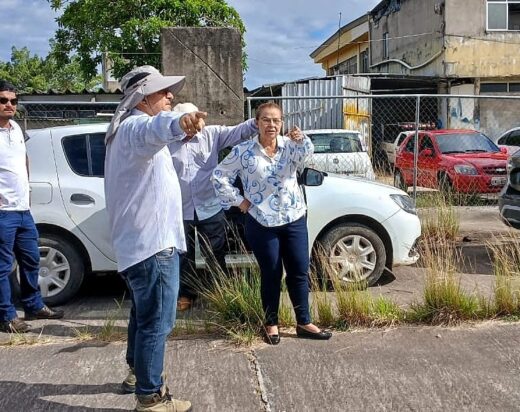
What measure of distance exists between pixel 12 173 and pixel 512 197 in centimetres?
513

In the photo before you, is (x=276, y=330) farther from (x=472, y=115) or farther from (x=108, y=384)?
(x=472, y=115)

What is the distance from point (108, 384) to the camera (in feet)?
12.5

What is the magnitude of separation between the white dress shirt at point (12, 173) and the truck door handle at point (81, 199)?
52 cm

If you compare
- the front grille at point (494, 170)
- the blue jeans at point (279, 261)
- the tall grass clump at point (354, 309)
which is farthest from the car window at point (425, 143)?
the blue jeans at point (279, 261)

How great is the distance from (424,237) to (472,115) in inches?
617

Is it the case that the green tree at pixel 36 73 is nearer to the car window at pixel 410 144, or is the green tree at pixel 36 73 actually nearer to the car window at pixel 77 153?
the car window at pixel 410 144

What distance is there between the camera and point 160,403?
10.8 feet

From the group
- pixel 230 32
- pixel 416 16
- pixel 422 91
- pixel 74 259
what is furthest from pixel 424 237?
pixel 416 16

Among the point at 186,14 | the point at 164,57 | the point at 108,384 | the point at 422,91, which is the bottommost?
the point at 108,384

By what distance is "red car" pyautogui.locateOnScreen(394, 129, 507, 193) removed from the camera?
11312mm

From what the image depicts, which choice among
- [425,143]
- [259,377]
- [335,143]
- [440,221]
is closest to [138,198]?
[259,377]

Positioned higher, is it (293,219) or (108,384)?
(293,219)

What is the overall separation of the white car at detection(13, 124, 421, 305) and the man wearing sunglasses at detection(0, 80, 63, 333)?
378 mm

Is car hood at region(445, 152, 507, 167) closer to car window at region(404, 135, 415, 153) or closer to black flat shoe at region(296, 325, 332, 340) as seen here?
car window at region(404, 135, 415, 153)
